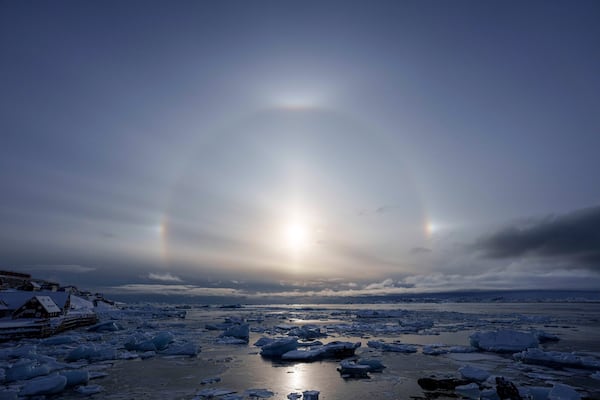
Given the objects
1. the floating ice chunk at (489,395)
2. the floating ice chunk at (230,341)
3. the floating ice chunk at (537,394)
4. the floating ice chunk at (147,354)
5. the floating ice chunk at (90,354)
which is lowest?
the floating ice chunk at (230,341)

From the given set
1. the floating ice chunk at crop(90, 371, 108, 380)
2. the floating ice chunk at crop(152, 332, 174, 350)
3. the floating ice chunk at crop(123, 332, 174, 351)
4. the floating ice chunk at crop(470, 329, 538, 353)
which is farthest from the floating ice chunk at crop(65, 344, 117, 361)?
the floating ice chunk at crop(470, 329, 538, 353)

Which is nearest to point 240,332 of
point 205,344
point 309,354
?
point 205,344

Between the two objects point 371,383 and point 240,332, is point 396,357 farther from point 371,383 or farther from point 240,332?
point 240,332

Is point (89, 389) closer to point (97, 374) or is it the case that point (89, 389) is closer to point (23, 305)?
point (97, 374)

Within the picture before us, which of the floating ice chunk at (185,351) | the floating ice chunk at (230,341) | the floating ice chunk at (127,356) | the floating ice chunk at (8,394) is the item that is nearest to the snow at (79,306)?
the floating ice chunk at (230,341)

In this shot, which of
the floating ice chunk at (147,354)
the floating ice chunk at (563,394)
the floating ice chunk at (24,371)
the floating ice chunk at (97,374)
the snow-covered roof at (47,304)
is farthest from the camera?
the snow-covered roof at (47,304)

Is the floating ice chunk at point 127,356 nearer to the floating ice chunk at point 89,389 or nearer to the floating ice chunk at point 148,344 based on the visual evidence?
the floating ice chunk at point 148,344

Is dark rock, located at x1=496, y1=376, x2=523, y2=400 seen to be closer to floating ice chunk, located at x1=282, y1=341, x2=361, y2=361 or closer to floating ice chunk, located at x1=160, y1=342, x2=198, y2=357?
floating ice chunk, located at x1=282, y1=341, x2=361, y2=361
